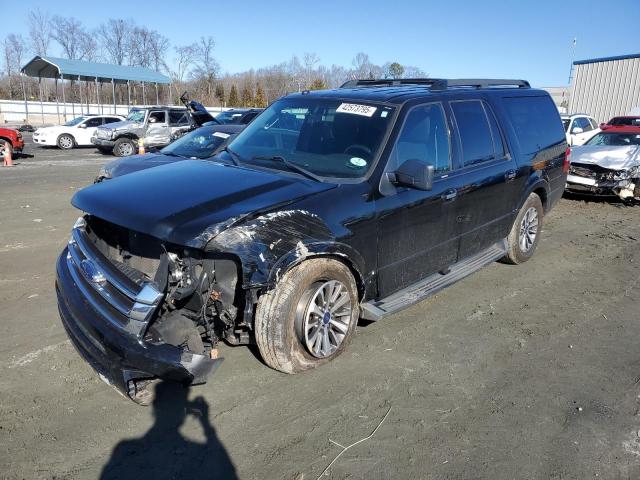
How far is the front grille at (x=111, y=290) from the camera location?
2828mm

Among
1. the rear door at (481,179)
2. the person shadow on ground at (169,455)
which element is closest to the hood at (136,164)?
the rear door at (481,179)

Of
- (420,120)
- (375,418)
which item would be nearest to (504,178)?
(420,120)

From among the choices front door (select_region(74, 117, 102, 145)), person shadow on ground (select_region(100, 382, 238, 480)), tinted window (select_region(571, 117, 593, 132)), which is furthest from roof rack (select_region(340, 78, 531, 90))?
front door (select_region(74, 117, 102, 145))

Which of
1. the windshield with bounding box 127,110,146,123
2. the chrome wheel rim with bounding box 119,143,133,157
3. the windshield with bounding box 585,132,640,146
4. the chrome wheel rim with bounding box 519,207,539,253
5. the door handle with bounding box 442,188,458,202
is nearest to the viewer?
the door handle with bounding box 442,188,458,202

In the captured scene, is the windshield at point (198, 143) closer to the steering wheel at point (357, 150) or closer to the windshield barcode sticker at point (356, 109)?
the windshield barcode sticker at point (356, 109)

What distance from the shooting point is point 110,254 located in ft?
12.0

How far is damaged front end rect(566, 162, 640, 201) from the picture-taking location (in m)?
9.74

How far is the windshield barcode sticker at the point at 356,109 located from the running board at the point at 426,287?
153 centimetres

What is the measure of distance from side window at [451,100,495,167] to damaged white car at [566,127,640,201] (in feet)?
20.4

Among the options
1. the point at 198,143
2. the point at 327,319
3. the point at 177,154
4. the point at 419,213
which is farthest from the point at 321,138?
the point at 198,143

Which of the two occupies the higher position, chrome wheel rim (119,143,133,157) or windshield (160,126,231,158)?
windshield (160,126,231,158)

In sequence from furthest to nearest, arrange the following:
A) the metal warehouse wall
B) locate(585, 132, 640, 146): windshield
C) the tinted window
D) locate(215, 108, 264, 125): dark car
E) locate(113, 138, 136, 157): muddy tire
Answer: the metal warehouse wall → locate(113, 138, 136, 157): muddy tire → the tinted window → locate(215, 108, 264, 125): dark car → locate(585, 132, 640, 146): windshield

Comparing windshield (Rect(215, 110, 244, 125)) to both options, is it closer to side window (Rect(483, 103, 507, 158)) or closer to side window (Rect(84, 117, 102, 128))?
side window (Rect(84, 117, 102, 128))

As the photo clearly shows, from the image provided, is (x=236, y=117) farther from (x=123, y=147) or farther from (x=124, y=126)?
(x=123, y=147)
